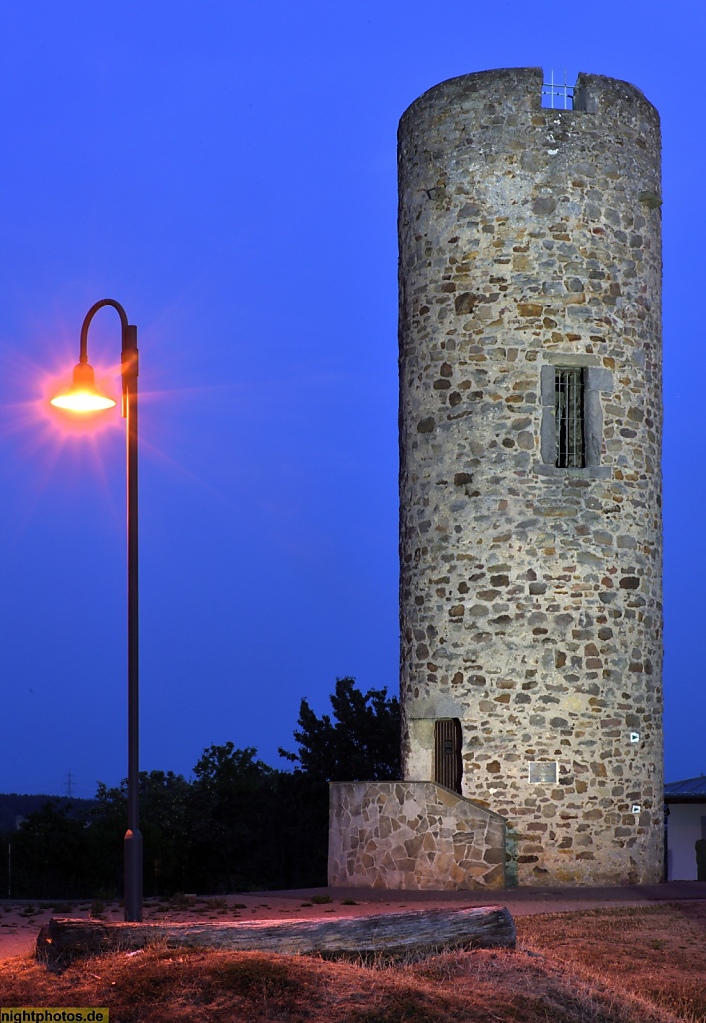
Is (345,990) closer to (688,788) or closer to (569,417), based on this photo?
(569,417)

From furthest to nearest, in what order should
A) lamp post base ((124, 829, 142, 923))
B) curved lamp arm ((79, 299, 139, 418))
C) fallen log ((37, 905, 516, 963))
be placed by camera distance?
curved lamp arm ((79, 299, 139, 418)) → lamp post base ((124, 829, 142, 923)) → fallen log ((37, 905, 516, 963))

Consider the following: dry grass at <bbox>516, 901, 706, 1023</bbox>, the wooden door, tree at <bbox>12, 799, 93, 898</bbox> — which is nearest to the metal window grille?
the wooden door

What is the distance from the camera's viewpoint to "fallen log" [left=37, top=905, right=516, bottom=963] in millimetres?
10039

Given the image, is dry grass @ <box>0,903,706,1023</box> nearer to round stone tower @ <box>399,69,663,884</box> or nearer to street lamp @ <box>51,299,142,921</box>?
street lamp @ <box>51,299,142,921</box>

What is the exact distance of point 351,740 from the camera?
3381cm

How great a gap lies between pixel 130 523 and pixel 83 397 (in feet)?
3.88

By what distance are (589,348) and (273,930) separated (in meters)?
11.3

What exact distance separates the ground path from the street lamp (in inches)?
46.9

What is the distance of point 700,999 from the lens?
1025 centimetres

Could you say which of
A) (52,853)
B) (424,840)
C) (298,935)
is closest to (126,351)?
(298,935)

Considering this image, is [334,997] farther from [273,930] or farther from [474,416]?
[474,416]

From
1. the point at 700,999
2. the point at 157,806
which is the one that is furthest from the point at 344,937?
the point at 157,806

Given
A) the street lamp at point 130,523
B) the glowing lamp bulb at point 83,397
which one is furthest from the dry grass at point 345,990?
the glowing lamp bulb at point 83,397

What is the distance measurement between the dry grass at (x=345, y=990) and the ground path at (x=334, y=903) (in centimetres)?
356
